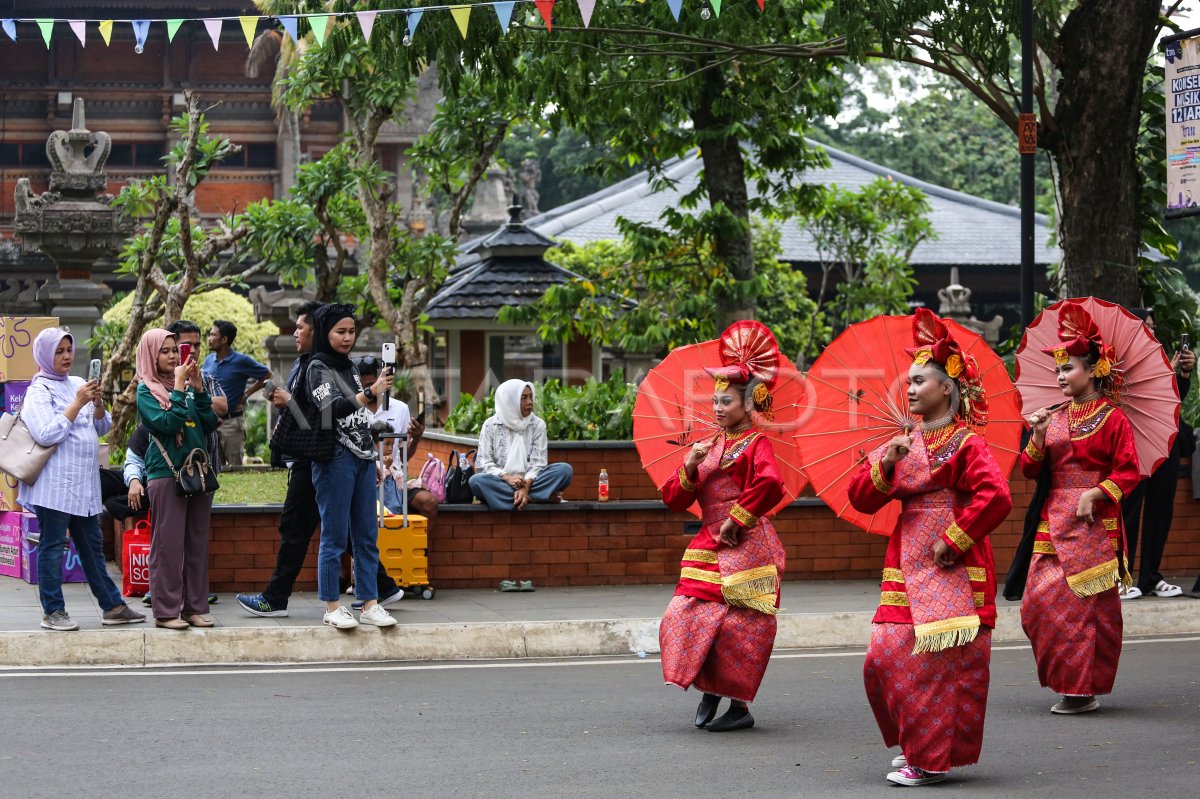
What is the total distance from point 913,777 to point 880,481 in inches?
49.8

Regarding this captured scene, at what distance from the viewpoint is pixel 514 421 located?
41.0ft

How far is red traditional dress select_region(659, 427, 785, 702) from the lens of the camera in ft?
26.1

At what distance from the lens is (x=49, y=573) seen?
1005cm

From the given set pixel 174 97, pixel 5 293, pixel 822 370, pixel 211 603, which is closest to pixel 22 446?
pixel 211 603

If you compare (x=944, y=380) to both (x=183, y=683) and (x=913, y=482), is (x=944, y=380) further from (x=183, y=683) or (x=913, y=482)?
(x=183, y=683)

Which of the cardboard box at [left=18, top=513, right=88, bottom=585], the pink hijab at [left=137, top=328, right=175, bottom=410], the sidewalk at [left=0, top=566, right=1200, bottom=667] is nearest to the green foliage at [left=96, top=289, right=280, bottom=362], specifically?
the cardboard box at [left=18, top=513, right=88, bottom=585]

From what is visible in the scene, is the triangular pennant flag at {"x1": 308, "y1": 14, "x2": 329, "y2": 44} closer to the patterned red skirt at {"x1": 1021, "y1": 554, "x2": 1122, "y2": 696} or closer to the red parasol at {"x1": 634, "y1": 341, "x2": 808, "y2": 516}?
the red parasol at {"x1": 634, "y1": 341, "x2": 808, "y2": 516}

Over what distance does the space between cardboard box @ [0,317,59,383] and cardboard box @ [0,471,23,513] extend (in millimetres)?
776

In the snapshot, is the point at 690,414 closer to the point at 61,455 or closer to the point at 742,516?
the point at 742,516

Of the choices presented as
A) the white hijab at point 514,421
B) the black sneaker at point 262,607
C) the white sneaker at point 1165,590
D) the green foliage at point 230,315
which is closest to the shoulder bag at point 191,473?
the black sneaker at point 262,607

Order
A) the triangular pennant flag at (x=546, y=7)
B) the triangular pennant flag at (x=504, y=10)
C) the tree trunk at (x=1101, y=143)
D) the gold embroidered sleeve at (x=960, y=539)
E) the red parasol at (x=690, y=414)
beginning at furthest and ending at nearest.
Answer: the tree trunk at (x=1101, y=143) < the triangular pennant flag at (x=504, y=10) < the triangular pennant flag at (x=546, y=7) < the red parasol at (x=690, y=414) < the gold embroidered sleeve at (x=960, y=539)

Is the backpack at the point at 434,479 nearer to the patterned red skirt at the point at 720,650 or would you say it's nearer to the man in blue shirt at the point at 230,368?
the man in blue shirt at the point at 230,368

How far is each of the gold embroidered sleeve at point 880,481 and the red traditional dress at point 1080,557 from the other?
6.08ft

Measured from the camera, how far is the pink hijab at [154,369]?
10.1 metres
